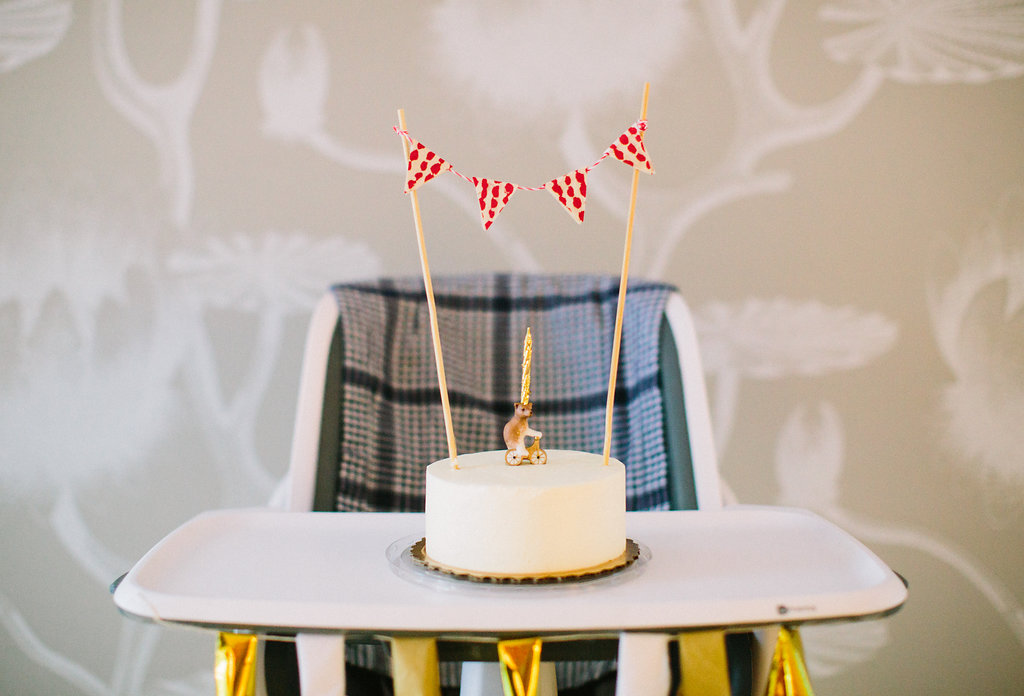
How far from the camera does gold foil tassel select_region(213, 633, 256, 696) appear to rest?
600 mm

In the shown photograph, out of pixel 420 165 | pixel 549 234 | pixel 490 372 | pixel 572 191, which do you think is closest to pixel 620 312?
pixel 572 191

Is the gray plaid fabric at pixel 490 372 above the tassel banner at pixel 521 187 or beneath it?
beneath

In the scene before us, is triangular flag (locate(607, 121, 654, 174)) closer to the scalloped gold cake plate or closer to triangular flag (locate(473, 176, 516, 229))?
triangular flag (locate(473, 176, 516, 229))

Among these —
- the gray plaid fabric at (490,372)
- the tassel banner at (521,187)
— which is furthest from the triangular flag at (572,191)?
the gray plaid fabric at (490,372)

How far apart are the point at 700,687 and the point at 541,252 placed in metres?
0.99

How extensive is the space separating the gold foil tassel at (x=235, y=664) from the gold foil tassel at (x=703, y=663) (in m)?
0.32

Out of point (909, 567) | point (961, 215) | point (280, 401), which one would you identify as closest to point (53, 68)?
point (280, 401)

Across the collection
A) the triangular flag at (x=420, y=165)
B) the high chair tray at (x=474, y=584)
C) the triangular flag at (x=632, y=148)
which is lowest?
the high chair tray at (x=474, y=584)

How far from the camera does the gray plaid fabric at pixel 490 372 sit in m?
1.11

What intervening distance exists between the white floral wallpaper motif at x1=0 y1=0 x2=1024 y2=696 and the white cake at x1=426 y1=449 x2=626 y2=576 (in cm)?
88

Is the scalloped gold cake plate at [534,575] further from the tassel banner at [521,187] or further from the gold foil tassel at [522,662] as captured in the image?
the tassel banner at [521,187]

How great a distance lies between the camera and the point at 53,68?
57.3 inches

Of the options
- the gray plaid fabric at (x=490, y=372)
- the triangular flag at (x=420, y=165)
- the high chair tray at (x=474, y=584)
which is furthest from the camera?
the gray plaid fabric at (x=490, y=372)

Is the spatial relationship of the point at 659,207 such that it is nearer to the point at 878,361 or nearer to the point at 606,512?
the point at 878,361
